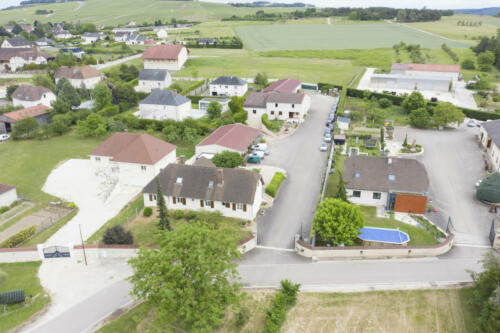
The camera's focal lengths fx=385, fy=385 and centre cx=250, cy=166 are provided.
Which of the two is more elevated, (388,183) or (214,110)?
(214,110)

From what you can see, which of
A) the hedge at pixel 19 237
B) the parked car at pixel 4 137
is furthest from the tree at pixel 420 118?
the parked car at pixel 4 137

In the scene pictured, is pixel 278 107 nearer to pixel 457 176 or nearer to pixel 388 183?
pixel 457 176

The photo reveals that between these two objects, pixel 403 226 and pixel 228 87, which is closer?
pixel 403 226

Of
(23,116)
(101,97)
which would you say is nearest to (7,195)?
(23,116)

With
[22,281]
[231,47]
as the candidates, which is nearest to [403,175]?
[22,281]

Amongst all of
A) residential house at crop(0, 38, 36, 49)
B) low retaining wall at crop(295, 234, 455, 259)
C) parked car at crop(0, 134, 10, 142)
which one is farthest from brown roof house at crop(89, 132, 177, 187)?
residential house at crop(0, 38, 36, 49)

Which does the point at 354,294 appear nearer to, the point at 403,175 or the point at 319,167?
the point at 403,175

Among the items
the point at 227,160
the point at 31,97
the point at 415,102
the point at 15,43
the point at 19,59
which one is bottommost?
the point at 227,160
